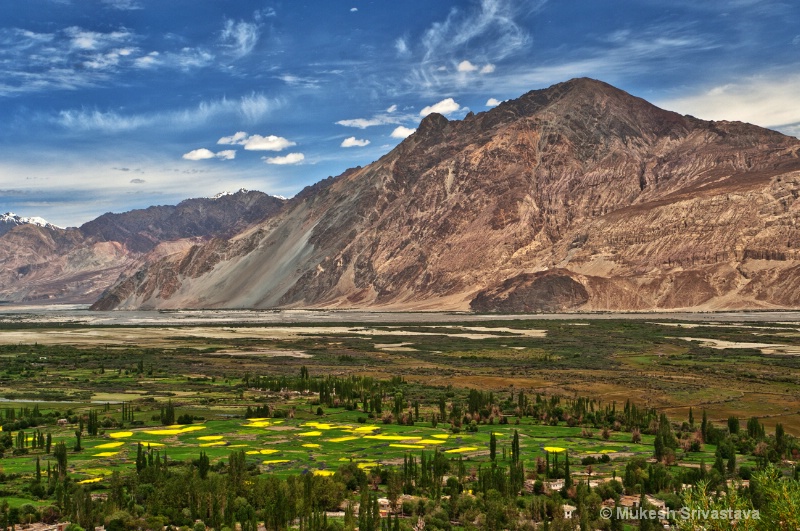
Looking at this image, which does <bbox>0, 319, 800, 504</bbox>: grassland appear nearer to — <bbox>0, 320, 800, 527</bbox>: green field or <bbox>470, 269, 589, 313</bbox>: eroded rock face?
<bbox>0, 320, 800, 527</bbox>: green field

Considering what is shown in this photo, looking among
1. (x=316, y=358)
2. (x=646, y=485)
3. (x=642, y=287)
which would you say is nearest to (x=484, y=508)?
(x=646, y=485)

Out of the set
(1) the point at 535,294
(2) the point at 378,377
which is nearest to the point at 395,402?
(2) the point at 378,377

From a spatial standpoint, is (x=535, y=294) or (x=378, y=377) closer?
(x=378, y=377)

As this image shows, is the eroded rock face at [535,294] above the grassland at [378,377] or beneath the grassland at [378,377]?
above

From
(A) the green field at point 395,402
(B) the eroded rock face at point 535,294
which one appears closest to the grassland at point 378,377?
(A) the green field at point 395,402

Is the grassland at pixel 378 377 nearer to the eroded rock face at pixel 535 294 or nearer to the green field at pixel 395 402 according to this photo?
the green field at pixel 395 402

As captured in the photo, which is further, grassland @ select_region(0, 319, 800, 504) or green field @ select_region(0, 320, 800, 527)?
grassland @ select_region(0, 319, 800, 504)

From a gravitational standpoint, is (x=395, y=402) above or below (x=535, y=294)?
below

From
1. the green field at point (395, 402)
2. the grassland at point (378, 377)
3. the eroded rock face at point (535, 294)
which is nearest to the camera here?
the green field at point (395, 402)

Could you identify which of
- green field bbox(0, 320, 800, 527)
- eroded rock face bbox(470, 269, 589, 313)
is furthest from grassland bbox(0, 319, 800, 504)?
eroded rock face bbox(470, 269, 589, 313)

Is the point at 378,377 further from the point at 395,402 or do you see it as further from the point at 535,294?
the point at 535,294

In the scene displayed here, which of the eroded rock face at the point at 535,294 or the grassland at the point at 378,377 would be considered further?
the eroded rock face at the point at 535,294

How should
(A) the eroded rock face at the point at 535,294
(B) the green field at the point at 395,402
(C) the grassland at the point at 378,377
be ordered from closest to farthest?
(B) the green field at the point at 395,402
(C) the grassland at the point at 378,377
(A) the eroded rock face at the point at 535,294
